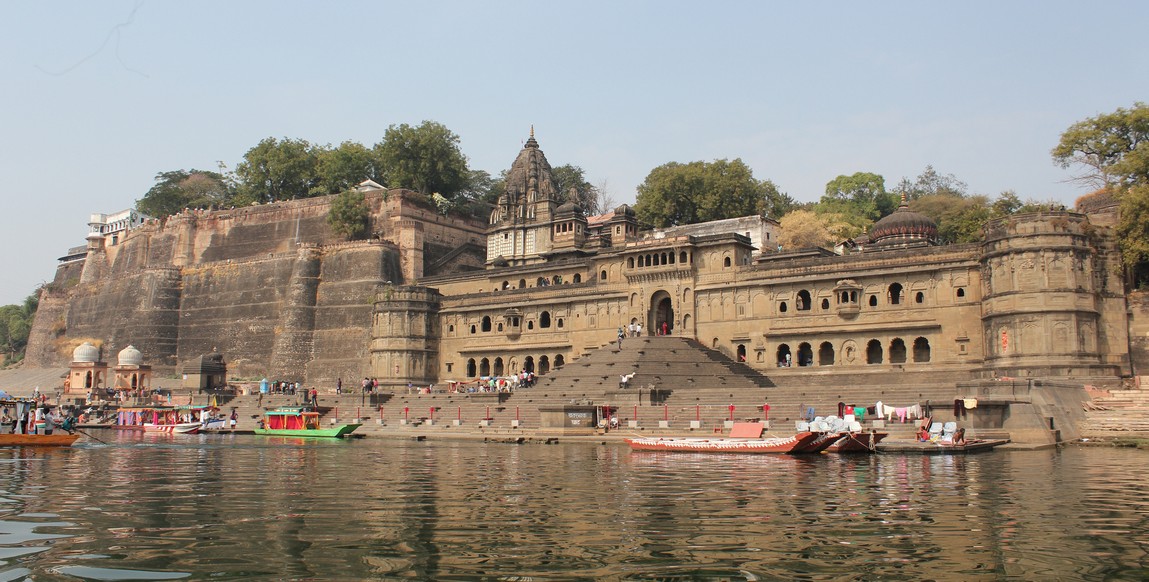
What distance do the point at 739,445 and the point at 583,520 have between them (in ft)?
43.4

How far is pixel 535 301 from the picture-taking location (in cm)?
5403

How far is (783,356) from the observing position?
150 ft

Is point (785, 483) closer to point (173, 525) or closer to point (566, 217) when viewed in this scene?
point (173, 525)

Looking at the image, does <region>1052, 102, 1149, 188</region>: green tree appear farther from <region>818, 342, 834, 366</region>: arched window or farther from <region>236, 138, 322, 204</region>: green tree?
<region>236, 138, 322, 204</region>: green tree

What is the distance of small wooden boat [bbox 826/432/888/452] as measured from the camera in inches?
993

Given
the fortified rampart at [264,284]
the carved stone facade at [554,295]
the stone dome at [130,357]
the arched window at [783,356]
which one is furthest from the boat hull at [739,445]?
the stone dome at [130,357]

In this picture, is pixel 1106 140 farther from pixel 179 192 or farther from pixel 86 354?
pixel 179 192

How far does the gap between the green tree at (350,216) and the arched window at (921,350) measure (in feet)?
123

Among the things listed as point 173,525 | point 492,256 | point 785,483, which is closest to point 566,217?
point 492,256

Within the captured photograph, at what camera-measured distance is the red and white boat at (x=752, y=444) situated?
80.5 ft

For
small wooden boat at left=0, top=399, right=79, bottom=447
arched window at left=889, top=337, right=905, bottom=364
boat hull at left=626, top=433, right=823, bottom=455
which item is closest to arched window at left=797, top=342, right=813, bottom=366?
arched window at left=889, top=337, right=905, bottom=364

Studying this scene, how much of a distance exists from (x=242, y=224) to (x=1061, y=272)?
179ft

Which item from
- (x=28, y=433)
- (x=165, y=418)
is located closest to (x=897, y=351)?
(x=28, y=433)

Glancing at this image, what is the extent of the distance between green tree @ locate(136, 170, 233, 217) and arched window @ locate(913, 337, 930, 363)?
2522 inches
